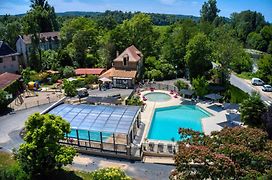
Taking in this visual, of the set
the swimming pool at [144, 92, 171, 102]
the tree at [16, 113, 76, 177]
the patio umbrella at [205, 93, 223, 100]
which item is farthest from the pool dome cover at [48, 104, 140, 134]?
the patio umbrella at [205, 93, 223, 100]

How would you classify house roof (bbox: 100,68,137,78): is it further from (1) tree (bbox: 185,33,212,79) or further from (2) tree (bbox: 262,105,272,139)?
(2) tree (bbox: 262,105,272,139)

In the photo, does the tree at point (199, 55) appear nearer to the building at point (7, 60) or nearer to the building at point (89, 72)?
the building at point (89, 72)

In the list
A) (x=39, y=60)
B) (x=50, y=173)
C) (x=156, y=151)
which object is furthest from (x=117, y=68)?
(x=50, y=173)

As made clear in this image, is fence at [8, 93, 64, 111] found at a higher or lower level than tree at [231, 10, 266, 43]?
lower

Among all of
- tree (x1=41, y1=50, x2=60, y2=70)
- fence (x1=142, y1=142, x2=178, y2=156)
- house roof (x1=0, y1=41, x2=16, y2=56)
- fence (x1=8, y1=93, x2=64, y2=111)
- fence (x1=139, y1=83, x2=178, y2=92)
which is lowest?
fence (x1=142, y1=142, x2=178, y2=156)

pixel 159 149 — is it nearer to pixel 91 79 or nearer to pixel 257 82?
pixel 91 79

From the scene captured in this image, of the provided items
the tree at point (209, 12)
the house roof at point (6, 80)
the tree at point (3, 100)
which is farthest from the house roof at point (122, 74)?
the tree at point (209, 12)

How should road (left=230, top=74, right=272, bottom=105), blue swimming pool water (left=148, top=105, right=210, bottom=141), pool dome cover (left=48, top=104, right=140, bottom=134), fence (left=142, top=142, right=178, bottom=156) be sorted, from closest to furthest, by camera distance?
fence (left=142, top=142, right=178, bottom=156), pool dome cover (left=48, top=104, right=140, bottom=134), blue swimming pool water (left=148, top=105, right=210, bottom=141), road (left=230, top=74, right=272, bottom=105)

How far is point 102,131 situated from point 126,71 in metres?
24.6

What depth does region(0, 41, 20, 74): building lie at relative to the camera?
5316cm

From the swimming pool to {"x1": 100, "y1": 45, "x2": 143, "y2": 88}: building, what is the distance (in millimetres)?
4832

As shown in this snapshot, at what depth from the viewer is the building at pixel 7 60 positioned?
5316 cm

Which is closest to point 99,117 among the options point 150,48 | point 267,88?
point 267,88

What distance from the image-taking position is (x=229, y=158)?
15.1m
